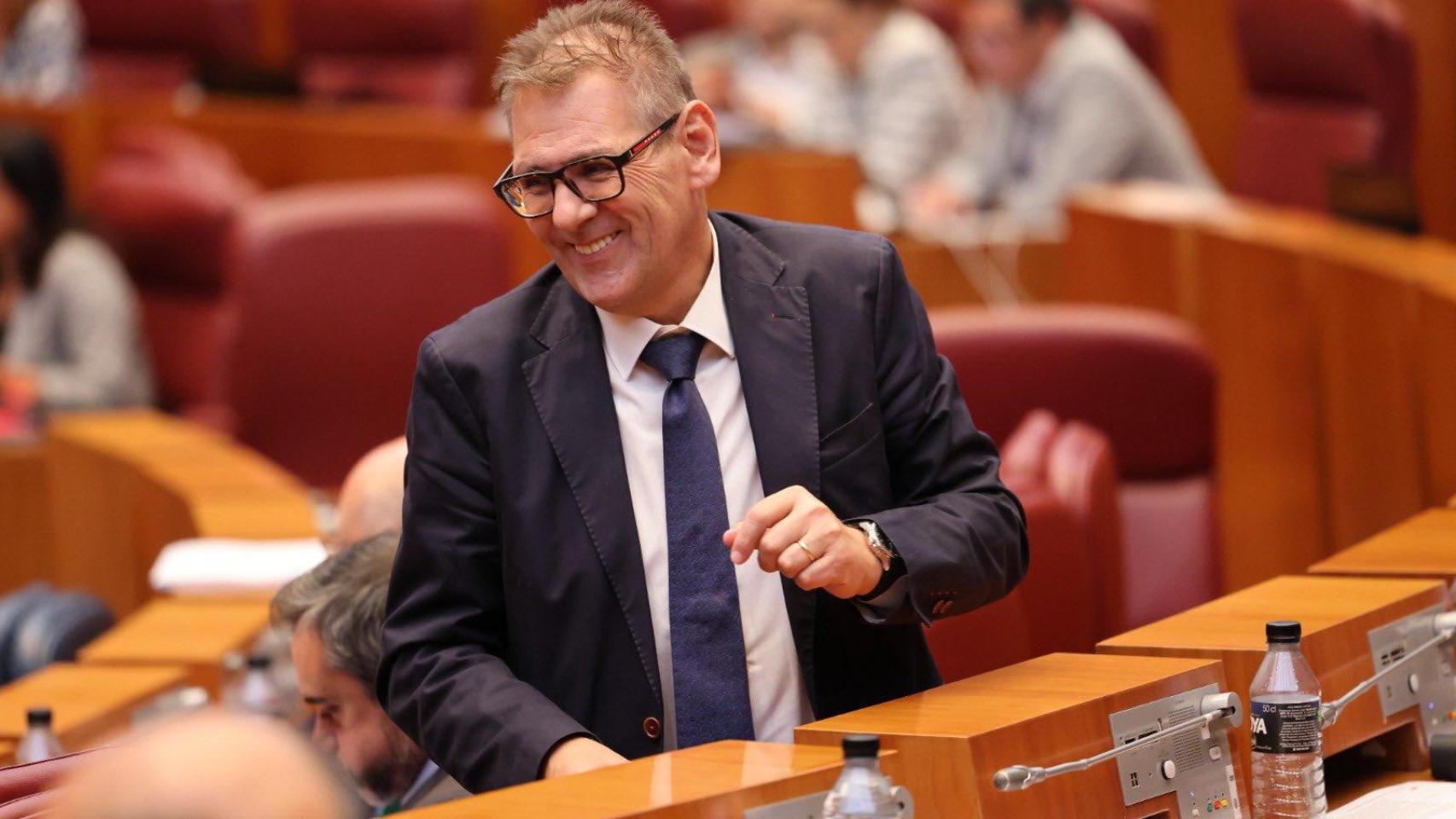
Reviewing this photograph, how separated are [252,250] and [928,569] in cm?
263

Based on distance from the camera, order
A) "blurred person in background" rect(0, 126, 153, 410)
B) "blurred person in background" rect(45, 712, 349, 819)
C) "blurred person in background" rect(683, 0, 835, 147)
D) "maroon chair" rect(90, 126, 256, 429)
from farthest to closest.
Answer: "blurred person in background" rect(683, 0, 835, 147) → "maroon chair" rect(90, 126, 256, 429) → "blurred person in background" rect(0, 126, 153, 410) → "blurred person in background" rect(45, 712, 349, 819)

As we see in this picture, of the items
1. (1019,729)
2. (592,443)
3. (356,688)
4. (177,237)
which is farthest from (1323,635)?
(177,237)

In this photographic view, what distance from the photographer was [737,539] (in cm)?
139

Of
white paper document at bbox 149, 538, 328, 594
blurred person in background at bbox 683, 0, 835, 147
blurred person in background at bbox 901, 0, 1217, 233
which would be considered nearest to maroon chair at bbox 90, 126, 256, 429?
blurred person in background at bbox 683, 0, 835, 147

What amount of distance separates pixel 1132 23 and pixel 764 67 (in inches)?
47.0

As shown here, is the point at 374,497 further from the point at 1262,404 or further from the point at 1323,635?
the point at 1262,404

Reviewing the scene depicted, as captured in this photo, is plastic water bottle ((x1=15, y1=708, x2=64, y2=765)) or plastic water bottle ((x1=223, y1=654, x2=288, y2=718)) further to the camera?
plastic water bottle ((x1=223, y1=654, x2=288, y2=718))

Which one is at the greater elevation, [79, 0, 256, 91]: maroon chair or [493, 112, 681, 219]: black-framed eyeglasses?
[79, 0, 256, 91]: maroon chair

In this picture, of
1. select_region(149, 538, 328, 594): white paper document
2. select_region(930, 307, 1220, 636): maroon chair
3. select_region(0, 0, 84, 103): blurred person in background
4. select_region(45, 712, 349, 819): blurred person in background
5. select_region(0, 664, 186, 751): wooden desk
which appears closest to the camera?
select_region(45, 712, 349, 819): blurred person in background

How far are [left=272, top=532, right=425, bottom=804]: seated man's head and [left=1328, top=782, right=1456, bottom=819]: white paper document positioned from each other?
83 cm

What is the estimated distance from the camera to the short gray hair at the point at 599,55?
1.54 metres

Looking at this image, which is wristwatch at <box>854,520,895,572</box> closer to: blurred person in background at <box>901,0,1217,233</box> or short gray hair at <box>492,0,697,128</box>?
short gray hair at <box>492,0,697,128</box>

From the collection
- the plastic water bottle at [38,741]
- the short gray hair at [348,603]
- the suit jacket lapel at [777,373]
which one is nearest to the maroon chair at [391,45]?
the plastic water bottle at [38,741]

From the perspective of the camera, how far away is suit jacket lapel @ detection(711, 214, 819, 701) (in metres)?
1.58
